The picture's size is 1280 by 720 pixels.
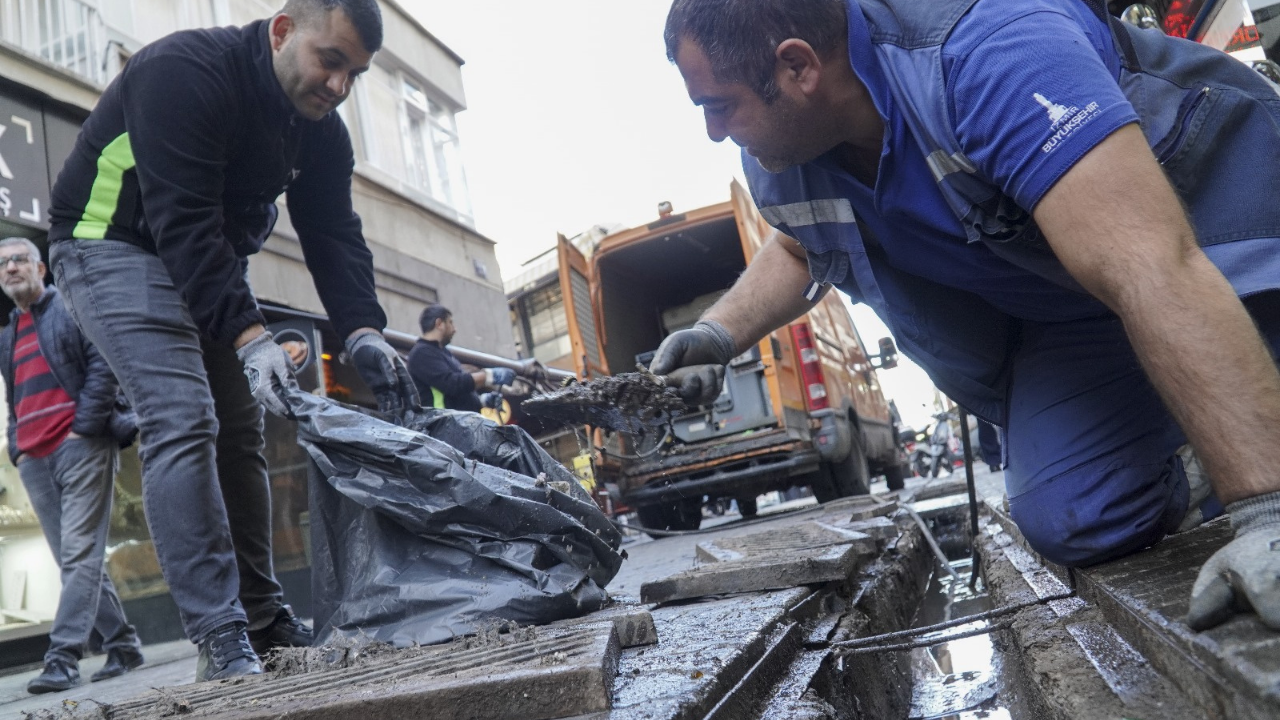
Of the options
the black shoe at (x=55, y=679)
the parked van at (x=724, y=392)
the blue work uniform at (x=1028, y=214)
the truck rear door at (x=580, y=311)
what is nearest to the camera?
the blue work uniform at (x=1028, y=214)

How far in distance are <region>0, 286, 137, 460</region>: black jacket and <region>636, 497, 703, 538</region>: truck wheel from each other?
5702mm

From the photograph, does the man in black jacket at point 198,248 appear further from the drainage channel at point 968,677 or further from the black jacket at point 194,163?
the drainage channel at point 968,677

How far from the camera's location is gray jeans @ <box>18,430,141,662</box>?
3855 mm

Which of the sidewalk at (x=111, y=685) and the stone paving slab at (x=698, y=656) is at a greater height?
the sidewalk at (x=111, y=685)

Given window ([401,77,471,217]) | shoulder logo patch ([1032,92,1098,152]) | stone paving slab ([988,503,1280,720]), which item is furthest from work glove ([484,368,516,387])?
window ([401,77,471,217])

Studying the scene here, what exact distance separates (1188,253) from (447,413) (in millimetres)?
2132

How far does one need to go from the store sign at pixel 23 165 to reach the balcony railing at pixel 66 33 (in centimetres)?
96

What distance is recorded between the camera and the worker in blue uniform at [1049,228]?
131cm

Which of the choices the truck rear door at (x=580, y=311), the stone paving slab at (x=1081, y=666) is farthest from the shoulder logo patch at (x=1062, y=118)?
the truck rear door at (x=580, y=311)

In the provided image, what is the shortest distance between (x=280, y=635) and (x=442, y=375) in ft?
9.76

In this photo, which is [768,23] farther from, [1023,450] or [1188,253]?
[1023,450]

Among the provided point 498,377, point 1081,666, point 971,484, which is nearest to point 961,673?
point 971,484

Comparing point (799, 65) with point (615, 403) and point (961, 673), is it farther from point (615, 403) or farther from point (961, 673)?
point (961, 673)

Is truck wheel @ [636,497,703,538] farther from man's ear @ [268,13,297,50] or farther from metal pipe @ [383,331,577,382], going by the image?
man's ear @ [268,13,297,50]
